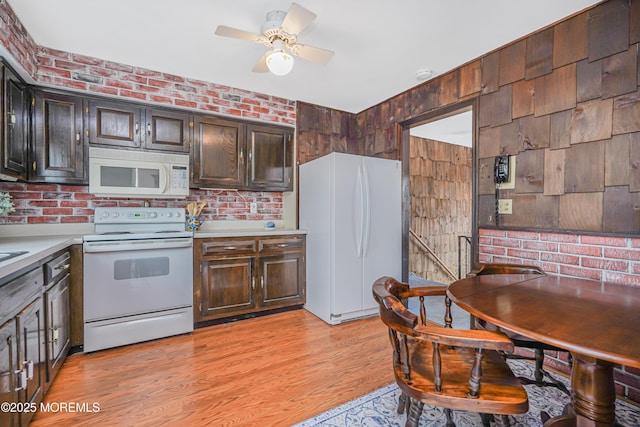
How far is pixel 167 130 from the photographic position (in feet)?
10.2

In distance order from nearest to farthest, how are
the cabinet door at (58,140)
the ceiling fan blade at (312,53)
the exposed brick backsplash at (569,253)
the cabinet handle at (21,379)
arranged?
1. the cabinet handle at (21,379)
2. the exposed brick backsplash at (569,253)
3. the ceiling fan blade at (312,53)
4. the cabinet door at (58,140)

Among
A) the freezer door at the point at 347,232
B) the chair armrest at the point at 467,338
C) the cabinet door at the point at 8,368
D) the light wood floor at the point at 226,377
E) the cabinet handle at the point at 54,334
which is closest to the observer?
the chair armrest at the point at 467,338

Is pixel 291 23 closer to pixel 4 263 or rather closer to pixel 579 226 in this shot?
pixel 4 263

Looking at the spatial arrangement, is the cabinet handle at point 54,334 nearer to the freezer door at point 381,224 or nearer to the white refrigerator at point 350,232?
the white refrigerator at point 350,232

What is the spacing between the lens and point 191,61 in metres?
2.86

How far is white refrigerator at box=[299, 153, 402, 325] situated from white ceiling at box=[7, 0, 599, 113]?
3.21 feet

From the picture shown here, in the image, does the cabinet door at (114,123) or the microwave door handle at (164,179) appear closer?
the cabinet door at (114,123)

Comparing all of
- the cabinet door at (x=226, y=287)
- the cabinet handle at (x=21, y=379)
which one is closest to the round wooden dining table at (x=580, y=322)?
the cabinet handle at (x=21, y=379)

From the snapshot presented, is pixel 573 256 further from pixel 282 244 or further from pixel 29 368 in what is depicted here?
pixel 29 368

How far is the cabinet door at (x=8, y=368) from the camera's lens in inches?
50.6

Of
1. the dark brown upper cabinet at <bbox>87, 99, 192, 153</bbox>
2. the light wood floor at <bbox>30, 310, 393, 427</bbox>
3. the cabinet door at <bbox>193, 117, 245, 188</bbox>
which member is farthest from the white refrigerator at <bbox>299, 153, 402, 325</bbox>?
the dark brown upper cabinet at <bbox>87, 99, 192, 153</bbox>

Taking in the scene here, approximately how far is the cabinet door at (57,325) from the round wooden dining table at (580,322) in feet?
7.96

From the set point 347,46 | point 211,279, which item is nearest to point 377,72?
point 347,46

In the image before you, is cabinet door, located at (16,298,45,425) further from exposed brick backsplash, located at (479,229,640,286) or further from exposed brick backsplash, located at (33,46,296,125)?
exposed brick backsplash, located at (479,229,640,286)
